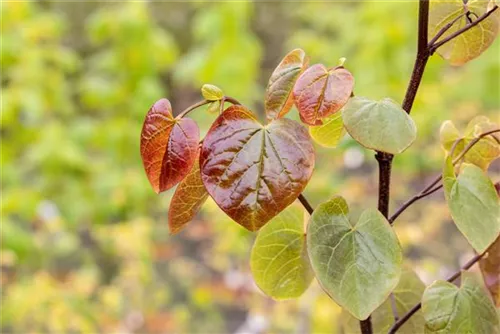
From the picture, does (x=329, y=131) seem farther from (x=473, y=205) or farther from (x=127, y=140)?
(x=127, y=140)

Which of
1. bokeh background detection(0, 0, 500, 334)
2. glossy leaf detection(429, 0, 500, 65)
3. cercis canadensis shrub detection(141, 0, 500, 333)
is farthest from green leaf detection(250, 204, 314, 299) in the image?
bokeh background detection(0, 0, 500, 334)

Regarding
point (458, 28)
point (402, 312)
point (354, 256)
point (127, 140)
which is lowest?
point (127, 140)

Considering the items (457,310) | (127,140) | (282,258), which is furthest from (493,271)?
(127,140)

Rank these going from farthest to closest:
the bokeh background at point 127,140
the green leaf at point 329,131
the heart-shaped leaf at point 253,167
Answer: the bokeh background at point 127,140, the green leaf at point 329,131, the heart-shaped leaf at point 253,167

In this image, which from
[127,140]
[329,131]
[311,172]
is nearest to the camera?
[311,172]

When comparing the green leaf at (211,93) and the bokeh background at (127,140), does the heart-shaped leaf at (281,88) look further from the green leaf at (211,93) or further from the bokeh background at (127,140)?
the bokeh background at (127,140)

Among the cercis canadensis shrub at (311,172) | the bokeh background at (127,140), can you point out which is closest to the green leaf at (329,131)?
the cercis canadensis shrub at (311,172)

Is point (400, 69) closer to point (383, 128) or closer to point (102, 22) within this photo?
point (102, 22)
